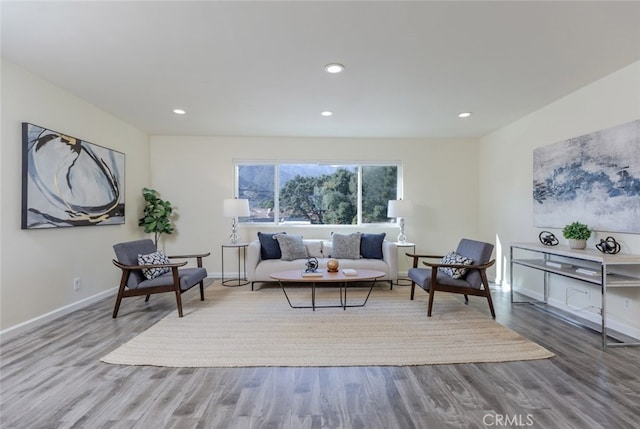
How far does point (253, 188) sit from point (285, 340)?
336cm

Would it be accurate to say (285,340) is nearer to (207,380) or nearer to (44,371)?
(207,380)

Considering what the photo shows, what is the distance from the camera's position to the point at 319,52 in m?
2.53

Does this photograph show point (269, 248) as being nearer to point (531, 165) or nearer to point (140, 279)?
point (140, 279)

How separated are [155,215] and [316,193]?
2735mm

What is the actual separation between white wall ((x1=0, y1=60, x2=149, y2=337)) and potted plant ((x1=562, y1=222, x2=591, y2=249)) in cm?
503

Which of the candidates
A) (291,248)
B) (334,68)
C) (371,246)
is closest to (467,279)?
(371,246)

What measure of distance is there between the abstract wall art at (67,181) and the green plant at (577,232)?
5386mm

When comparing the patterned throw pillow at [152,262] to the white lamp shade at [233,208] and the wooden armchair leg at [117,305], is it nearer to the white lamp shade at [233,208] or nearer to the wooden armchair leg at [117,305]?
the wooden armchair leg at [117,305]

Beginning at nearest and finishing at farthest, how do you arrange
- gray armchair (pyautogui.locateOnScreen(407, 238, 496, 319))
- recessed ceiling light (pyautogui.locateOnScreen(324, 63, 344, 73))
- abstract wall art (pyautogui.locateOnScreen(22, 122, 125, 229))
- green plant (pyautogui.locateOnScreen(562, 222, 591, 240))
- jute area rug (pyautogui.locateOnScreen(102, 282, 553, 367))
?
jute area rug (pyautogui.locateOnScreen(102, 282, 553, 367)) < recessed ceiling light (pyautogui.locateOnScreen(324, 63, 344, 73)) < abstract wall art (pyautogui.locateOnScreen(22, 122, 125, 229)) < green plant (pyautogui.locateOnScreen(562, 222, 591, 240)) < gray armchair (pyautogui.locateOnScreen(407, 238, 496, 319))

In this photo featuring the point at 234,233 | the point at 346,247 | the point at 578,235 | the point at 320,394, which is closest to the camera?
the point at 320,394

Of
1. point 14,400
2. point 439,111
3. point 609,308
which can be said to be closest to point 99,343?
point 14,400

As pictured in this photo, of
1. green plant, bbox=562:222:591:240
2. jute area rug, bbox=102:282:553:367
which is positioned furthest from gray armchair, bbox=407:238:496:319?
green plant, bbox=562:222:591:240

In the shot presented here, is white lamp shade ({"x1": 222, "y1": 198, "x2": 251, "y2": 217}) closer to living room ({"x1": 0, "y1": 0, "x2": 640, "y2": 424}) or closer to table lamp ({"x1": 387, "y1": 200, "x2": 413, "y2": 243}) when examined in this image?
living room ({"x1": 0, "y1": 0, "x2": 640, "y2": 424})

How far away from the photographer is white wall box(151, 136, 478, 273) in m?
5.37
